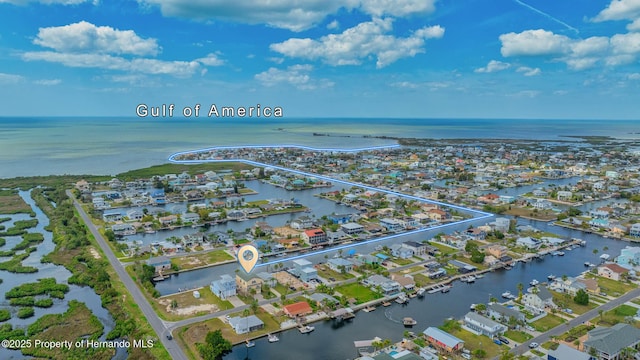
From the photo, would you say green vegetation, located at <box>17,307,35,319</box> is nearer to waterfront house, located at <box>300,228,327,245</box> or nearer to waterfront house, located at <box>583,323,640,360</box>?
waterfront house, located at <box>300,228,327,245</box>

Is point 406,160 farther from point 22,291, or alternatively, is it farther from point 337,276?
point 22,291

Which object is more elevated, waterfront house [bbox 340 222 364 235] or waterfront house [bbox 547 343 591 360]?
waterfront house [bbox 547 343 591 360]

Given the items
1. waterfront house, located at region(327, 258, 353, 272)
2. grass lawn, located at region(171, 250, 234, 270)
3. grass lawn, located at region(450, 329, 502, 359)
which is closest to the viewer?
grass lawn, located at region(450, 329, 502, 359)

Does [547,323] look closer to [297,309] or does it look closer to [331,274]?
[331,274]

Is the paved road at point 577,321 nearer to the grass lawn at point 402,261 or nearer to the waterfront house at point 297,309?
the waterfront house at point 297,309

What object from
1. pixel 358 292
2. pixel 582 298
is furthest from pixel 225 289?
pixel 582 298

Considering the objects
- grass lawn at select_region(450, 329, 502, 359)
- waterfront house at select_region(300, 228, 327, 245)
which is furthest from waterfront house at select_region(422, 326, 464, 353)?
waterfront house at select_region(300, 228, 327, 245)

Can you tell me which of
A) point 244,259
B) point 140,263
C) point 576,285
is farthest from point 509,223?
point 140,263
